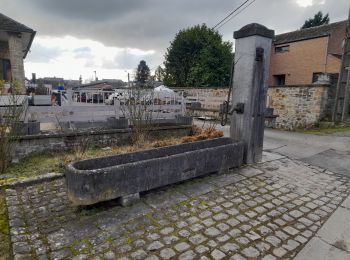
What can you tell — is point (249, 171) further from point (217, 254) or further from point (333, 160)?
point (217, 254)

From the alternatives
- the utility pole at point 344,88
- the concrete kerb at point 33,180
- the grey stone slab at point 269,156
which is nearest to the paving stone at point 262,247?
the grey stone slab at point 269,156

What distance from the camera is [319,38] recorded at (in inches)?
795

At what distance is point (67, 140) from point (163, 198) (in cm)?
404

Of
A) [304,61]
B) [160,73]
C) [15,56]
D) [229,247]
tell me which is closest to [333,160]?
[229,247]

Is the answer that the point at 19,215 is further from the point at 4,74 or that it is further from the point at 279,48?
the point at 279,48

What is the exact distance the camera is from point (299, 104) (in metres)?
10.6

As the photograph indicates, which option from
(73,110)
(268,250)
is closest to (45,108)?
(73,110)

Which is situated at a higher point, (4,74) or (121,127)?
(4,74)

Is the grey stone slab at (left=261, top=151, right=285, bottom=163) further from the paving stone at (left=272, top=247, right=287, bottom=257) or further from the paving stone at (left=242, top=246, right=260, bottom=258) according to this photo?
the paving stone at (left=242, top=246, right=260, bottom=258)

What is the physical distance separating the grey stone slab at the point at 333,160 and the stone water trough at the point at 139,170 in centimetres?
202

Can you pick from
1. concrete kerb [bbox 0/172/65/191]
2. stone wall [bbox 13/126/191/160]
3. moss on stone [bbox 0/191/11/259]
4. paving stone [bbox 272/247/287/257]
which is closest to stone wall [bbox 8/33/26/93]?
stone wall [bbox 13/126/191/160]

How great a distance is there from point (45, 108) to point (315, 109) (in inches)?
385

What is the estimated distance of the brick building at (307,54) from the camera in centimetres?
1972

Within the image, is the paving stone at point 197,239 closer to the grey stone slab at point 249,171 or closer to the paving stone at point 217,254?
the paving stone at point 217,254
